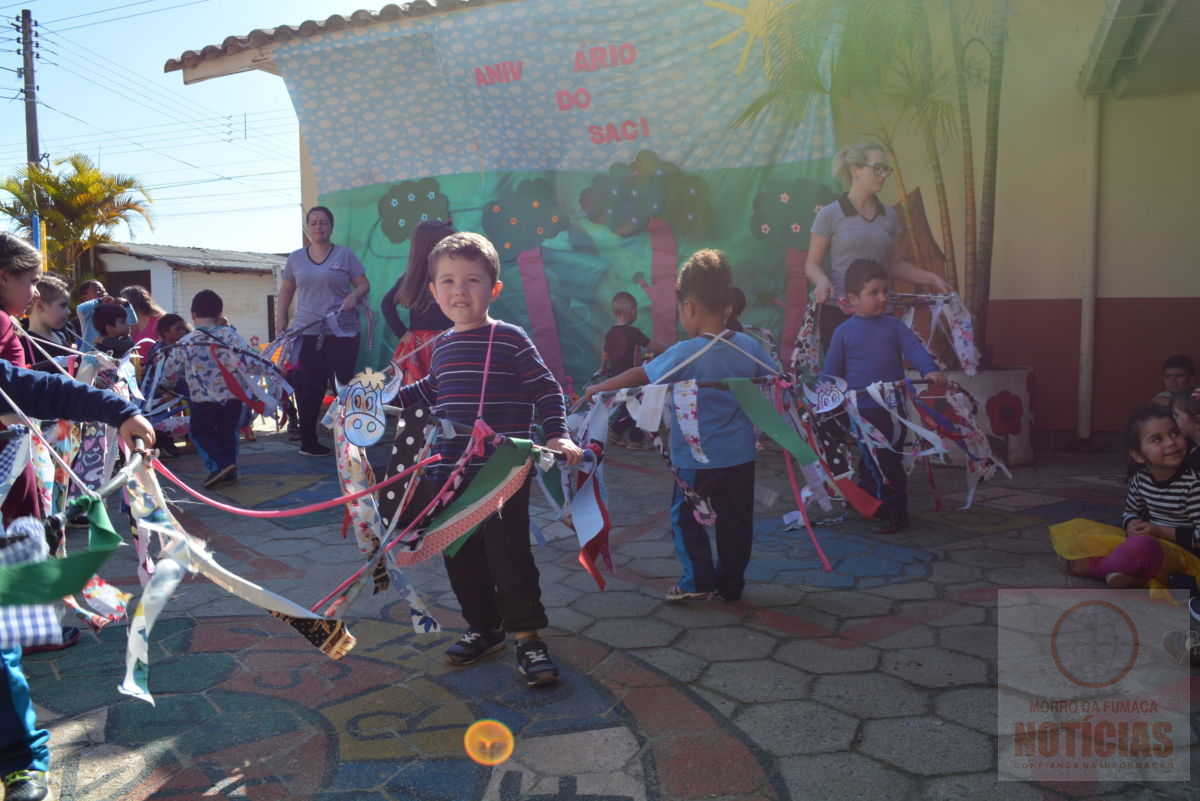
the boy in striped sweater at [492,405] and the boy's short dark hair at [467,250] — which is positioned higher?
the boy's short dark hair at [467,250]

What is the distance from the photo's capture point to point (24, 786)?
221 cm

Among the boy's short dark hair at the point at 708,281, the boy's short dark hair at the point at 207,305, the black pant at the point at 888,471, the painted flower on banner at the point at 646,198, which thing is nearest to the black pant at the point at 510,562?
the boy's short dark hair at the point at 708,281

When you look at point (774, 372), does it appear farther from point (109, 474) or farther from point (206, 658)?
point (109, 474)

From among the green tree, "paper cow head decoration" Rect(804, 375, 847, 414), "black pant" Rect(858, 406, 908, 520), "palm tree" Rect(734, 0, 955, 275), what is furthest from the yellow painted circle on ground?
the green tree

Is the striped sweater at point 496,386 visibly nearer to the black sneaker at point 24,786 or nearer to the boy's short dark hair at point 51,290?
the black sneaker at point 24,786

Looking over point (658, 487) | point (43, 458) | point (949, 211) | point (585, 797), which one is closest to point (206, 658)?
point (43, 458)

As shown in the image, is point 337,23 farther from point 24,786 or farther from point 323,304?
point 24,786

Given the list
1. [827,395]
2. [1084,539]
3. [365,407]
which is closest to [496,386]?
[365,407]

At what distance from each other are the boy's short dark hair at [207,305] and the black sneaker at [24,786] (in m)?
4.87

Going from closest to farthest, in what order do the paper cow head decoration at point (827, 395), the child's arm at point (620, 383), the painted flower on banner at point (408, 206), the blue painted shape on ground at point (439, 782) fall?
the blue painted shape on ground at point (439, 782) → the child's arm at point (620, 383) → the paper cow head decoration at point (827, 395) → the painted flower on banner at point (408, 206)

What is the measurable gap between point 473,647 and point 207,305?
182 inches

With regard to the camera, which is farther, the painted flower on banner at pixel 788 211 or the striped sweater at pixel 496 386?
the painted flower on banner at pixel 788 211

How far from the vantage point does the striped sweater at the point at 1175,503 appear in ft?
11.9

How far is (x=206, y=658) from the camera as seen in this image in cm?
325
